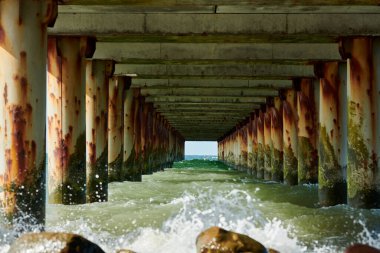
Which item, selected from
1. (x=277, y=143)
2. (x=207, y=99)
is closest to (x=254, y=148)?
(x=207, y=99)

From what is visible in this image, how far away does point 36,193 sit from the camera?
26.2 feet

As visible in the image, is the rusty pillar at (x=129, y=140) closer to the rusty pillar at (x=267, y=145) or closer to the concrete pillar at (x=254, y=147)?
the rusty pillar at (x=267, y=145)

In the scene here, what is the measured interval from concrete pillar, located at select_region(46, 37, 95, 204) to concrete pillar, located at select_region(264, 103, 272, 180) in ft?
42.1

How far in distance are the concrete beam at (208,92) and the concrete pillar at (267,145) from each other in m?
2.24

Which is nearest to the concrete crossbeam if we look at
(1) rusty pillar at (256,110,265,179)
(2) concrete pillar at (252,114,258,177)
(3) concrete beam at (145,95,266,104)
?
(3) concrete beam at (145,95,266,104)

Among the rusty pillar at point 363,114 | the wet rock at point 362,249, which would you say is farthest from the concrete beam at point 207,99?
the wet rock at point 362,249

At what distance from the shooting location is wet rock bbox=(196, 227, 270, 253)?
595 centimetres

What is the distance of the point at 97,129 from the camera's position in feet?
43.6

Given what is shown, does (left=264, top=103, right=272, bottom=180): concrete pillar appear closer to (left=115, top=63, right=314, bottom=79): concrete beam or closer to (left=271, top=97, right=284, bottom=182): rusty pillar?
(left=271, top=97, right=284, bottom=182): rusty pillar

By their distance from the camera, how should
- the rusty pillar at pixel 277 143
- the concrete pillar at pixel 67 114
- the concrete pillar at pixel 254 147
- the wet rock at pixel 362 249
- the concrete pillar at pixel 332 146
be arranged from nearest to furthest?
1. the wet rock at pixel 362 249
2. the concrete pillar at pixel 67 114
3. the concrete pillar at pixel 332 146
4. the rusty pillar at pixel 277 143
5. the concrete pillar at pixel 254 147

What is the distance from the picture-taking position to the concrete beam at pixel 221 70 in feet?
51.8

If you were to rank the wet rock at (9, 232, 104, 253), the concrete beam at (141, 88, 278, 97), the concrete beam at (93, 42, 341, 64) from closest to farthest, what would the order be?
the wet rock at (9, 232, 104, 253), the concrete beam at (93, 42, 341, 64), the concrete beam at (141, 88, 278, 97)

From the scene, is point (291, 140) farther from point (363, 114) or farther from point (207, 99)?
point (363, 114)

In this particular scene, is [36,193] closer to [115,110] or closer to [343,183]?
[343,183]
